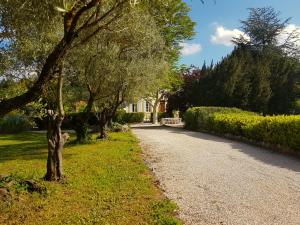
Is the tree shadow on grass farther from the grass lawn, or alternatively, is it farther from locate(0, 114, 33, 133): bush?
locate(0, 114, 33, 133): bush

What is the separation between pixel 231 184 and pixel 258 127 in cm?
886

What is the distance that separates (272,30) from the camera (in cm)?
4203

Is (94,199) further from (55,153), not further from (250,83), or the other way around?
(250,83)

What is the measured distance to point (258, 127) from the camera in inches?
674

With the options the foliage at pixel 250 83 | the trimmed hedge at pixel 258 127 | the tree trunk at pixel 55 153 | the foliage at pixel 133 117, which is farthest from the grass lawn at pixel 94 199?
the foliage at pixel 133 117

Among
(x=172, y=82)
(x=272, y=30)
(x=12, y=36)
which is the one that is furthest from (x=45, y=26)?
(x=272, y=30)

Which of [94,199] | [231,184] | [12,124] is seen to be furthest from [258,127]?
[12,124]

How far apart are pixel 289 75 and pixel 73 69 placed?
1086 inches

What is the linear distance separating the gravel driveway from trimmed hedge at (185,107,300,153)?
0.83 metres

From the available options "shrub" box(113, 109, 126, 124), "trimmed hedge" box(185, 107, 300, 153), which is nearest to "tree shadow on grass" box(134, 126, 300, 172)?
"trimmed hedge" box(185, 107, 300, 153)

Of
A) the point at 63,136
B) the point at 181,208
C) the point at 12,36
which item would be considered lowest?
the point at 181,208

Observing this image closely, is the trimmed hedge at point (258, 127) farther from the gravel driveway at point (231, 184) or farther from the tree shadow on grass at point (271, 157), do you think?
the gravel driveway at point (231, 184)

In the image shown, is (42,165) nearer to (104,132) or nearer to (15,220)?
(15,220)

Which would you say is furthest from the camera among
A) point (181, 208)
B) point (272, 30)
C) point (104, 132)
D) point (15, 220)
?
point (272, 30)
